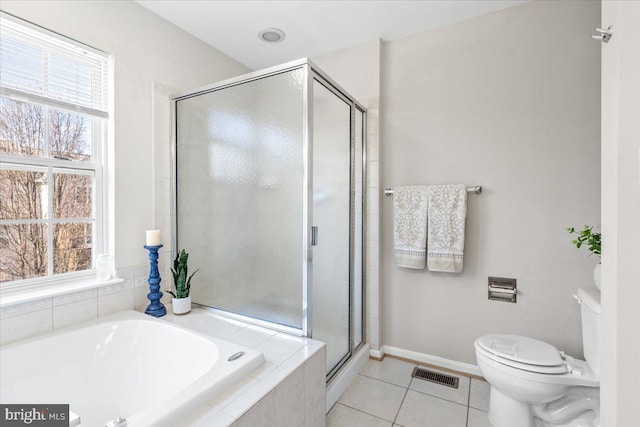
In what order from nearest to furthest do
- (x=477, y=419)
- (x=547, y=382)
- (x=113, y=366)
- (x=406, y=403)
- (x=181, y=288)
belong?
(x=547, y=382), (x=113, y=366), (x=477, y=419), (x=406, y=403), (x=181, y=288)

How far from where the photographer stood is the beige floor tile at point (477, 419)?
166 cm

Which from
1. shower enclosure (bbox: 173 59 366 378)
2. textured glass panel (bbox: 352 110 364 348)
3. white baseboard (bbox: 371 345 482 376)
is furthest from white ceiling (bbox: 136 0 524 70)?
white baseboard (bbox: 371 345 482 376)

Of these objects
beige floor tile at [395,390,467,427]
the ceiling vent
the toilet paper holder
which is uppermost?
the ceiling vent

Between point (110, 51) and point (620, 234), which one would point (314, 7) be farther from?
point (620, 234)

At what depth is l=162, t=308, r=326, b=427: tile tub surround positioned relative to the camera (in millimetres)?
1062

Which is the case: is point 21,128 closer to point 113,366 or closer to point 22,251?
point 22,251

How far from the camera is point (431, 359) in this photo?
224cm

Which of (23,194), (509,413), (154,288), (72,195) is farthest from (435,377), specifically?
(23,194)

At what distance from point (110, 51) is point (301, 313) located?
1885 mm

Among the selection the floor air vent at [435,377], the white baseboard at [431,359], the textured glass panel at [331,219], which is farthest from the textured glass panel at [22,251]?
the floor air vent at [435,377]

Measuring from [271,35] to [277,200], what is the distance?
136cm

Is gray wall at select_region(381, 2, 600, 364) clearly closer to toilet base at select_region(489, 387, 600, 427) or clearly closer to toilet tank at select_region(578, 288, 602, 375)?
toilet tank at select_region(578, 288, 602, 375)

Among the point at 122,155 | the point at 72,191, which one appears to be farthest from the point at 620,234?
the point at 72,191

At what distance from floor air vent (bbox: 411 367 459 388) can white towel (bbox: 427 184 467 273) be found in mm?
742
